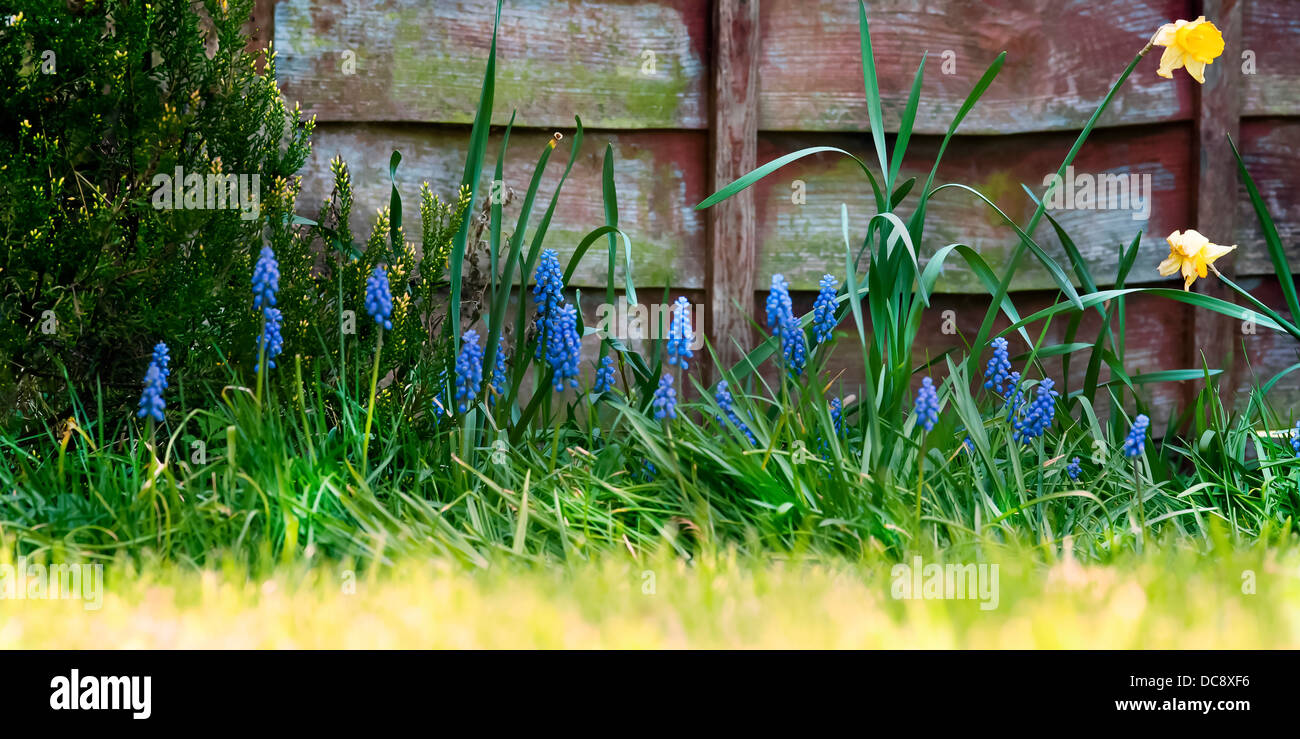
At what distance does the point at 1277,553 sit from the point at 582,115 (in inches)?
84.2

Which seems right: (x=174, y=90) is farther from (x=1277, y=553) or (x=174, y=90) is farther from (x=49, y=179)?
(x=1277, y=553)

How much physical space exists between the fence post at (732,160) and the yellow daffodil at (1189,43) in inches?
44.0

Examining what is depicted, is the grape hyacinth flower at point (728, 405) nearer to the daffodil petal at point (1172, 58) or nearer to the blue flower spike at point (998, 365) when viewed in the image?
the blue flower spike at point (998, 365)

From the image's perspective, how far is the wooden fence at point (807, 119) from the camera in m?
2.96

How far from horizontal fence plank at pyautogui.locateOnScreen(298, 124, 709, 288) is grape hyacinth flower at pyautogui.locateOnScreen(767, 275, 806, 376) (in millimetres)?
638

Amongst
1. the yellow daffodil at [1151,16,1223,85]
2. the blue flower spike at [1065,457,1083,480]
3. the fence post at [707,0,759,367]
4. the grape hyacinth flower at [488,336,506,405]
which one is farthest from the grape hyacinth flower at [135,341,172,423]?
the yellow daffodil at [1151,16,1223,85]

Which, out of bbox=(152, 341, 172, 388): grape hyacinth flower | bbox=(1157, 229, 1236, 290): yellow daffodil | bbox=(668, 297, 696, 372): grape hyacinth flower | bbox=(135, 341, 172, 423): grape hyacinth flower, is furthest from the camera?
bbox=(1157, 229, 1236, 290): yellow daffodil

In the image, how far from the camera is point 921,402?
2.07 m

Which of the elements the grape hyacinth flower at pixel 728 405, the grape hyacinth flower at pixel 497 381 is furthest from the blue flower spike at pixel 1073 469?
the grape hyacinth flower at pixel 497 381

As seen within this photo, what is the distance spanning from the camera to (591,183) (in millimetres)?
3076

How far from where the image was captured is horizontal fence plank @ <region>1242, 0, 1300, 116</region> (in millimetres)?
3123

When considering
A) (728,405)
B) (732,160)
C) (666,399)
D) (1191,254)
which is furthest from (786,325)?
(1191,254)

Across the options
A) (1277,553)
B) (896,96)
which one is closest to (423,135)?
(896,96)

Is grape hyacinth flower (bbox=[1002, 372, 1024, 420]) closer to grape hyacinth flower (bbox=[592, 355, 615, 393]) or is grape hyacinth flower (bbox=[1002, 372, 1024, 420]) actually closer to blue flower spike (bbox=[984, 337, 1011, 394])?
blue flower spike (bbox=[984, 337, 1011, 394])
